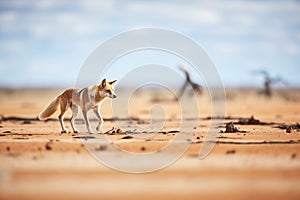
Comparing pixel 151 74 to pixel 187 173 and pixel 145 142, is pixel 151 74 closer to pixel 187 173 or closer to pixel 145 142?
pixel 145 142

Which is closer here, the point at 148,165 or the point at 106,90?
the point at 148,165

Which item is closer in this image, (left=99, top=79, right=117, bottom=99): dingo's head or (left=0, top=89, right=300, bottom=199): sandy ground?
(left=0, top=89, right=300, bottom=199): sandy ground

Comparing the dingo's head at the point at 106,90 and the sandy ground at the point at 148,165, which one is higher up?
the dingo's head at the point at 106,90

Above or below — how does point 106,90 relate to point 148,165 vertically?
above

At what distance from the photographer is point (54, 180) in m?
9.74

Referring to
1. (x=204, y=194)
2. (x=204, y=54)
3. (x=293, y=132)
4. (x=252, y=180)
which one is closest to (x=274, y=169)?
(x=252, y=180)

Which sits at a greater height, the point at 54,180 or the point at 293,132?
the point at 293,132

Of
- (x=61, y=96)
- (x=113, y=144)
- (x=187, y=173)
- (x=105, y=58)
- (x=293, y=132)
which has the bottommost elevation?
(x=187, y=173)

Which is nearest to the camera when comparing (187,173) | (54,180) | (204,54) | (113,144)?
(54,180)

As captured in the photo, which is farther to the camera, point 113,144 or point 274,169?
point 113,144

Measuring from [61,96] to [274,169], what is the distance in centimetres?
883

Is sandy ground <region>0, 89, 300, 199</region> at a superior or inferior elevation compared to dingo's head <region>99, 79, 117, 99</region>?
inferior

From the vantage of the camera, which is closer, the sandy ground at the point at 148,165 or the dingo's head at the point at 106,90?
the sandy ground at the point at 148,165

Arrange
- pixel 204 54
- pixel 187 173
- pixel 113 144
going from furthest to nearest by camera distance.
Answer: pixel 204 54
pixel 113 144
pixel 187 173
